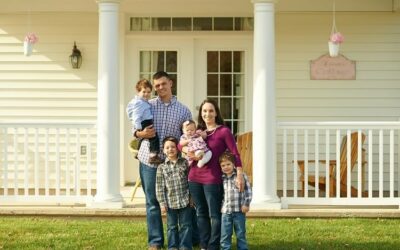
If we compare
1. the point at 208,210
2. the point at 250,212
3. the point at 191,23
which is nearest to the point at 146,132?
the point at 208,210

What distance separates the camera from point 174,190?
6805 mm

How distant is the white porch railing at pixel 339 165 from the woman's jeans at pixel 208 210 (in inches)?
90.8

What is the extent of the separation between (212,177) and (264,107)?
249cm

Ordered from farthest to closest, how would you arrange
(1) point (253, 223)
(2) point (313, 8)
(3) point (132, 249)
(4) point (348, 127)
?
1. (2) point (313, 8)
2. (4) point (348, 127)
3. (1) point (253, 223)
4. (3) point (132, 249)

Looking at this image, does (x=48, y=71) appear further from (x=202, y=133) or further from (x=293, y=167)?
(x=202, y=133)

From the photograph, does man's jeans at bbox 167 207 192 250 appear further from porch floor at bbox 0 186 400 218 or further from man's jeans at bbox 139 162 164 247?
porch floor at bbox 0 186 400 218

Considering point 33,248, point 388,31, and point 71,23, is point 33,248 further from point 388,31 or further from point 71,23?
point 388,31

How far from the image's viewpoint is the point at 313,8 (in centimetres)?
1081

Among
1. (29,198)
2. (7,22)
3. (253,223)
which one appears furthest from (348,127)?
(7,22)

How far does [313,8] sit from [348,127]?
2462mm

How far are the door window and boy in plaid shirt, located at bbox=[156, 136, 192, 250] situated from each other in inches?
178

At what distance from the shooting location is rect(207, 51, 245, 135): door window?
11.3 m

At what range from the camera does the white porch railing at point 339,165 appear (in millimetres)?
9023

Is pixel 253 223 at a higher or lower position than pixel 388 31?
lower
